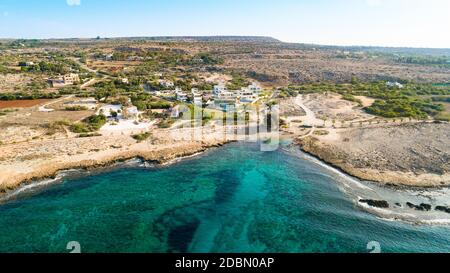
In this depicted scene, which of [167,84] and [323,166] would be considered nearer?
[323,166]

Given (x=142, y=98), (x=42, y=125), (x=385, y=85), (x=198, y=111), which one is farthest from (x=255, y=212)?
(x=385, y=85)

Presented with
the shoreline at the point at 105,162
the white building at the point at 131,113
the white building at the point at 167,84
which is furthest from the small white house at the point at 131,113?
the white building at the point at 167,84

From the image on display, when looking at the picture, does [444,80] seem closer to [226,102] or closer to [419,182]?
[226,102]

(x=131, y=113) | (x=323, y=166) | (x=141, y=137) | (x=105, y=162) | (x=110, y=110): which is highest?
(x=110, y=110)

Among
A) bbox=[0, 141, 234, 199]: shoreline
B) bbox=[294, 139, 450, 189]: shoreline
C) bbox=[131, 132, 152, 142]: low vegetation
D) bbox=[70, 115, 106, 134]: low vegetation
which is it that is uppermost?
bbox=[70, 115, 106, 134]: low vegetation

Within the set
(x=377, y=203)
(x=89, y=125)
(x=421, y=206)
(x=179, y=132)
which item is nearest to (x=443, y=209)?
(x=421, y=206)

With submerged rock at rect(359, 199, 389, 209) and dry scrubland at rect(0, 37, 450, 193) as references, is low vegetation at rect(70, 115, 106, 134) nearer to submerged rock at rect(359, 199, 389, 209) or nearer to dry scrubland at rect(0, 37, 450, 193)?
dry scrubland at rect(0, 37, 450, 193)

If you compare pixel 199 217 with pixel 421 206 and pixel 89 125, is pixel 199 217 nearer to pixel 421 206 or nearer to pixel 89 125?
pixel 421 206

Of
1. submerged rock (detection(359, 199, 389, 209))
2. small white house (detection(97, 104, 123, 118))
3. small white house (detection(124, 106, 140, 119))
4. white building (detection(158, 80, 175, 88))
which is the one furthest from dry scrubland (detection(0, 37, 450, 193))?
submerged rock (detection(359, 199, 389, 209))
